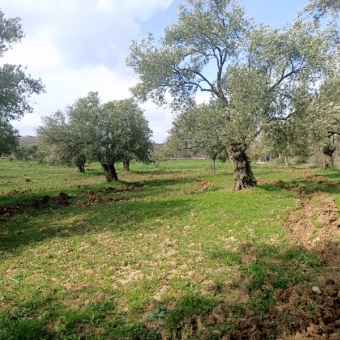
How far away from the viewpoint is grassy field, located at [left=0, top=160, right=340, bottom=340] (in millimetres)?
6250

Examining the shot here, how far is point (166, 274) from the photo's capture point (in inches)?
340

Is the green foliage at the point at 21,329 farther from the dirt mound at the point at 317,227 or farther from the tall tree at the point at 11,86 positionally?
the tall tree at the point at 11,86

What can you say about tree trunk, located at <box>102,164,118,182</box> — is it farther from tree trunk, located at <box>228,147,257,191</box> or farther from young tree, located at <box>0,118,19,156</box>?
tree trunk, located at <box>228,147,257,191</box>

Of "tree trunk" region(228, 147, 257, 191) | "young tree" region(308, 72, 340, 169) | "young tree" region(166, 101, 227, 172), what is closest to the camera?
"young tree" region(308, 72, 340, 169)

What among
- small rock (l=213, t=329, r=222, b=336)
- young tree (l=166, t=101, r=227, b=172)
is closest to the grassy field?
small rock (l=213, t=329, r=222, b=336)

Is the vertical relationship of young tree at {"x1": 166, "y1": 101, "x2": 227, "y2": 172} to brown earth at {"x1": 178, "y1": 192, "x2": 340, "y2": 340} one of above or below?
above

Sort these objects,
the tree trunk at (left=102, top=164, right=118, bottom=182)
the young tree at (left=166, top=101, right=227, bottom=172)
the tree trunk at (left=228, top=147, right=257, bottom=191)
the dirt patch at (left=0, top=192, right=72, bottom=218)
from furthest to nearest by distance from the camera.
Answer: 1. the tree trunk at (left=102, top=164, right=118, bottom=182)
2. the tree trunk at (left=228, top=147, right=257, bottom=191)
3. the young tree at (left=166, top=101, right=227, bottom=172)
4. the dirt patch at (left=0, top=192, right=72, bottom=218)

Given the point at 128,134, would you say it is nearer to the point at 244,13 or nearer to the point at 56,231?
the point at 244,13

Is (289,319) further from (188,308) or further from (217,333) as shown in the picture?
(188,308)

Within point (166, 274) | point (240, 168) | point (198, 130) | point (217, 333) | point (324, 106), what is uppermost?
point (324, 106)

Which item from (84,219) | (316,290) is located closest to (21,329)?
(316,290)

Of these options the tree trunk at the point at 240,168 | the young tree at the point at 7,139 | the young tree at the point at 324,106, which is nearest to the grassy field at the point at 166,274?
the tree trunk at the point at 240,168

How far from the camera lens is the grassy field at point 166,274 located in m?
6.25

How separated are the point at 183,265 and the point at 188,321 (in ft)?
9.52
